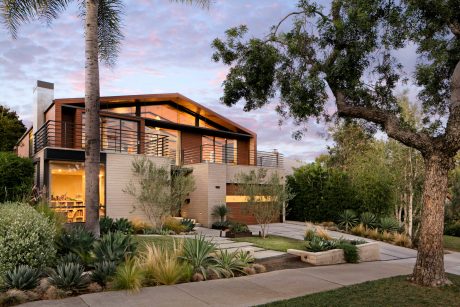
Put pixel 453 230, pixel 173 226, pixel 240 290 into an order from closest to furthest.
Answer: pixel 240 290
pixel 173 226
pixel 453 230

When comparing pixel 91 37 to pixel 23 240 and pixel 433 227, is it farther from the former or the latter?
pixel 433 227

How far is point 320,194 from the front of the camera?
2502 cm

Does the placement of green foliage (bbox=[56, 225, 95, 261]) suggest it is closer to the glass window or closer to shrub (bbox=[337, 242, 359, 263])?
shrub (bbox=[337, 242, 359, 263])

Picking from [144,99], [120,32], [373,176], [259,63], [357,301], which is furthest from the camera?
[144,99]

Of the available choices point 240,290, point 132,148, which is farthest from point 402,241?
point 132,148

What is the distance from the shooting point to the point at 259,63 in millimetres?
10742

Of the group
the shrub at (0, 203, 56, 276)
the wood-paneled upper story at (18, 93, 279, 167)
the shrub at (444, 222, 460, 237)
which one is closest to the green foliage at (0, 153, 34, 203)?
the wood-paneled upper story at (18, 93, 279, 167)

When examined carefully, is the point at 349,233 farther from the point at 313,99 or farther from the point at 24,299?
the point at 24,299

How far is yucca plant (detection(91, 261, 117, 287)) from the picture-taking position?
7.85 m

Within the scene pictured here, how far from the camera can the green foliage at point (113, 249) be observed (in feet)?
28.6

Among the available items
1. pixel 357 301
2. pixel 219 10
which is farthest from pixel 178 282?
pixel 219 10

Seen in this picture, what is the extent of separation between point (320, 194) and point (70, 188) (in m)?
14.5

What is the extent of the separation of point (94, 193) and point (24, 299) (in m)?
5.26

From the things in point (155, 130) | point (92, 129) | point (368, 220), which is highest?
point (155, 130)
